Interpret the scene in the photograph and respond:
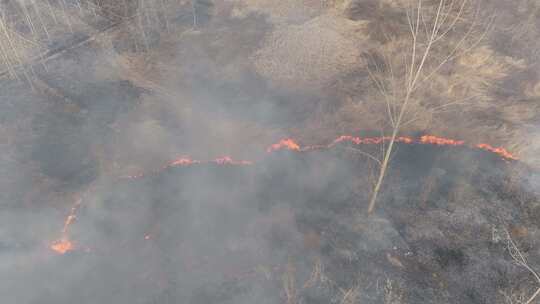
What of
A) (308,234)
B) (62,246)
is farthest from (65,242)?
(308,234)

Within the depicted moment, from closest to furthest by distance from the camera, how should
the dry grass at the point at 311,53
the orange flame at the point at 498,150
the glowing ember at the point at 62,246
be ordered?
the glowing ember at the point at 62,246 < the orange flame at the point at 498,150 < the dry grass at the point at 311,53

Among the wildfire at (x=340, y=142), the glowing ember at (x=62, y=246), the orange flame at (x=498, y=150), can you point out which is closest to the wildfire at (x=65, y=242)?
the glowing ember at (x=62, y=246)

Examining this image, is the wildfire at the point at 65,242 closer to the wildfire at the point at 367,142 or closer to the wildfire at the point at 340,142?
the wildfire at the point at 340,142

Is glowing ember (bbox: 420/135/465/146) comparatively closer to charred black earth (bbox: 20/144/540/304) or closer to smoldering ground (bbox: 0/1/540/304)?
charred black earth (bbox: 20/144/540/304)

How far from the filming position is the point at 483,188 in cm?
1744

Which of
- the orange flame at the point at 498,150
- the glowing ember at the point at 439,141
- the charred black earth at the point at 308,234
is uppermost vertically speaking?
the glowing ember at the point at 439,141

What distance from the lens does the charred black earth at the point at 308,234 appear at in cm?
1430

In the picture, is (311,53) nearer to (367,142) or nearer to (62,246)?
(367,142)

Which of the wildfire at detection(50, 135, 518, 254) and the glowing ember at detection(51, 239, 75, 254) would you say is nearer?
the glowing ember at detection(51, 239, 75, 254)

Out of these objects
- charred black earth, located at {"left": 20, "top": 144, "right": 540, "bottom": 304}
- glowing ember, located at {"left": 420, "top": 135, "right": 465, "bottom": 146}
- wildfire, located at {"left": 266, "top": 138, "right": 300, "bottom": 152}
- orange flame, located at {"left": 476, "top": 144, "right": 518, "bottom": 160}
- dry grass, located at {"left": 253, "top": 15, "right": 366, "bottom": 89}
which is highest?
dry grass, located at {"left": 253, "top": 15, "right": 366, "bottom": 89}

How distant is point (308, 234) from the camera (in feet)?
52.6

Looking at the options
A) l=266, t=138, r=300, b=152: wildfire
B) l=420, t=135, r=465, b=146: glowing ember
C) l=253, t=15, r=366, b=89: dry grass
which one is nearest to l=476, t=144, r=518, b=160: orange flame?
l=420, t=135, r=465, b=146: glowing ember

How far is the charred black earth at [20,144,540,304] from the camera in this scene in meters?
14.3

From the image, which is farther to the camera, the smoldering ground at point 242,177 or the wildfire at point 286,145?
the wildfire at point 286,145
